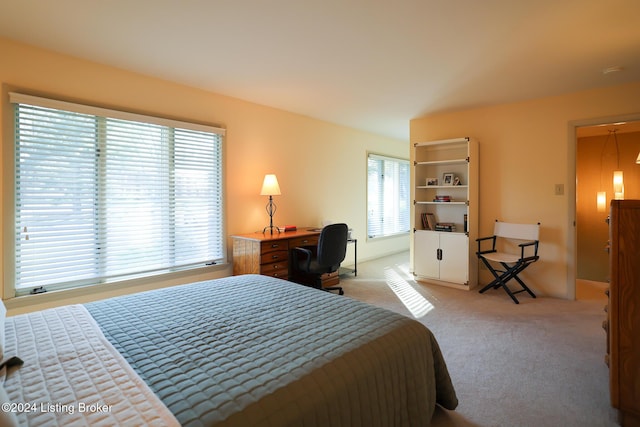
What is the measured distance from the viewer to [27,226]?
2.55 m

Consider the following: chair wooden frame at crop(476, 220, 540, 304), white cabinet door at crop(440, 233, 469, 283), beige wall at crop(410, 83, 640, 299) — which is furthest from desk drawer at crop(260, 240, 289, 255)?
beige wall at crop(410, 83, 640, 299)

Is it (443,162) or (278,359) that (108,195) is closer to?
(278,359)

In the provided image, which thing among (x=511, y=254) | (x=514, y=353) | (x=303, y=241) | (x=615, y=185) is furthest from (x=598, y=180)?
(x=303, y=241)

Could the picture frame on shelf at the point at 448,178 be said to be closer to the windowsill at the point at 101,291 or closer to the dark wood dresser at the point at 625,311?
the dark wood dresser at the point at 625,311

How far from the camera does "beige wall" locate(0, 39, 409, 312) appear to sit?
259 cm

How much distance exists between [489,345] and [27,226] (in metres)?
3.88

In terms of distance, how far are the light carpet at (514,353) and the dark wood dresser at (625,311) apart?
170mm

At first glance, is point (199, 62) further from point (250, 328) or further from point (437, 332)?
point (437, 332)

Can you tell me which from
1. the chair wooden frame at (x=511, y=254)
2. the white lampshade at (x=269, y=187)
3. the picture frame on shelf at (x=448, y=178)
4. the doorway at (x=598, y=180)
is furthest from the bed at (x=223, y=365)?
the doorway at (x=598, y=180)

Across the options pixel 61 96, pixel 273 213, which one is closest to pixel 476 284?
pixel 273 213

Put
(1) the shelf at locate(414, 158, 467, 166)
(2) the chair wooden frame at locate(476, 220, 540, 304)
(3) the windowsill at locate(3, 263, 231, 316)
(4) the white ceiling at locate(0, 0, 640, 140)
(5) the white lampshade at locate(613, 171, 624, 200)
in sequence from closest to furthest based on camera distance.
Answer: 1. (4) the white ceiling at locate(0, 0, 640, 140)
2. (3) the windowsill at locate(3, 263, 231, 316)
3. (2) the chair wooden frame at locate(476, 220, 540, 304)
4. (1) the shelf at locate(414, 158, 467, 166)
5. (5) the white lampshade at locate(613, 171, 624, 200)

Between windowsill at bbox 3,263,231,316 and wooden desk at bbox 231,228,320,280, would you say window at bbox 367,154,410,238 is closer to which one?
wooden desk at bbox 231,228,320,280

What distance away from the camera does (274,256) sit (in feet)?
11.8

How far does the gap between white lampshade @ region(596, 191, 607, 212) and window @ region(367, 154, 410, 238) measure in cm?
326
